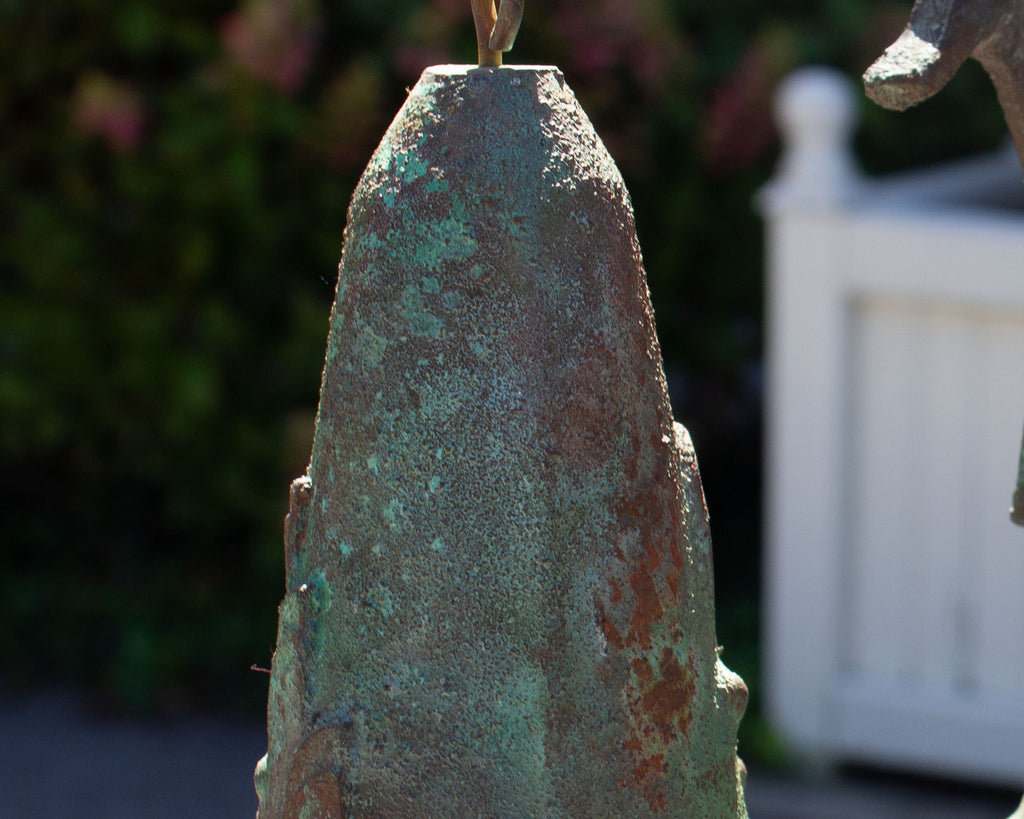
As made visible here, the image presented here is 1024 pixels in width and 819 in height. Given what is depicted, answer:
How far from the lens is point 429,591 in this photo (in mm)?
1355

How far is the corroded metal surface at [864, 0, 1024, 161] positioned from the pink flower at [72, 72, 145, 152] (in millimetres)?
3225

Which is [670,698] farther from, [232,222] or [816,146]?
[232,222]

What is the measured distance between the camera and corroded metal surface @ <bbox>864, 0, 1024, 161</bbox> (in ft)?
4.27

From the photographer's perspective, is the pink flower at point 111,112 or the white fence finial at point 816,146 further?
the pink flower at point 111,112

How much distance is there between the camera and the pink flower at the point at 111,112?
4.20 metres

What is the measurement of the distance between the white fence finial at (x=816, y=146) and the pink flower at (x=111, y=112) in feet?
6.00

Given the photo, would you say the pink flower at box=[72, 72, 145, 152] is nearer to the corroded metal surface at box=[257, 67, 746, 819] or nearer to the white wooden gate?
the white wooden gate

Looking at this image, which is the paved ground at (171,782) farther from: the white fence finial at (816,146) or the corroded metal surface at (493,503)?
the corroded metal surface at (493,503)

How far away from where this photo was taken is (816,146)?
4.03 m

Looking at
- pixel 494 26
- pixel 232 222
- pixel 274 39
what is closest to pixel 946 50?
pixel 494 26

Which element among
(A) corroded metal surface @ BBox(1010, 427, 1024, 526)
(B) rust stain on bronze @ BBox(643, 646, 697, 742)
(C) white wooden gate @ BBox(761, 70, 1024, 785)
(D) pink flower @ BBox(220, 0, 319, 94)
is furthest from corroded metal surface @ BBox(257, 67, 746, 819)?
(D) pink flower @ BBox(220, 0, 319, 94)

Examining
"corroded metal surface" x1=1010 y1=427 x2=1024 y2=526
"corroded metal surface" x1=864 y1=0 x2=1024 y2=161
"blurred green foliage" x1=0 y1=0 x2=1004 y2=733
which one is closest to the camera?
"corroded metal surface" x1=864 y1=0 x2=1024 y2=161

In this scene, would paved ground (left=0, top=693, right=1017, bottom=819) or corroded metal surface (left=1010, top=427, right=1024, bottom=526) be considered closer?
corroded metal surface (left=1010, top=427, right=1024, bottom=526)

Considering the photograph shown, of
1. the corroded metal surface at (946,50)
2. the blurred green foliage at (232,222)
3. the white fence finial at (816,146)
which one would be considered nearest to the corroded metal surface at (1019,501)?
the corroded metal surface at (946,50)
